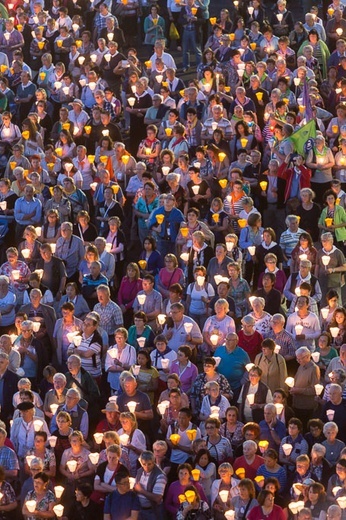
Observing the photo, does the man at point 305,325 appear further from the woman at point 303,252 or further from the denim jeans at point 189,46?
the denim jeans at point 189,46

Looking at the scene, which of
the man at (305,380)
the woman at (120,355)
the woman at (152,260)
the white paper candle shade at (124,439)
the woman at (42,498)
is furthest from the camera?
the woman at (152,260)

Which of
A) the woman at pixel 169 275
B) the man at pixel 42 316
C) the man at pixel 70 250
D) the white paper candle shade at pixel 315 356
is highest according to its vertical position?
the white paper candle shade at pixel 315 356

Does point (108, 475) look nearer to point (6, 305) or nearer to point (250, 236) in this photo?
point (6, 305)

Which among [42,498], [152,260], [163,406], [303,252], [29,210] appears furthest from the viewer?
[29,210]

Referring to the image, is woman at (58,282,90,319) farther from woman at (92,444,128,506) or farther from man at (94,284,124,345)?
woman at (92,444,128,506)

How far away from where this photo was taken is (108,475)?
18281mm

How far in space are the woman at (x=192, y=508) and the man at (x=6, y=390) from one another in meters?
2.74

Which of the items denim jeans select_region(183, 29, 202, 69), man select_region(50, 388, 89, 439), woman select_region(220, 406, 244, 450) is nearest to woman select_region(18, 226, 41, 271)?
man select_region(50, 388, 89, 439)

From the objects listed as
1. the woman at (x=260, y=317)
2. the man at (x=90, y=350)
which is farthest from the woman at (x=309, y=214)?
the man at (x=90, y=350)

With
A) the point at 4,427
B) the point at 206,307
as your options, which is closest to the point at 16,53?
the point at 206,307

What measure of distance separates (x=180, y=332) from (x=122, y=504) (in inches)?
111

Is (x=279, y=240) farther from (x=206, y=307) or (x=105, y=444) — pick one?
(x=105, y=444)

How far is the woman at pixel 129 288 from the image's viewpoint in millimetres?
21125

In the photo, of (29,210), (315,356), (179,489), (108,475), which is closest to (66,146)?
(29,210)
